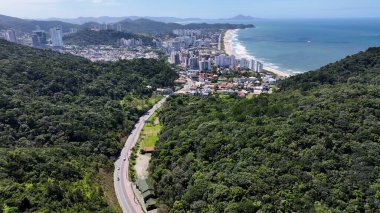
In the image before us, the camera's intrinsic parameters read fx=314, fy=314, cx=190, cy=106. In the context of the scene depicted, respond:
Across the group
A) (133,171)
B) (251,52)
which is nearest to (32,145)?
(133,171)

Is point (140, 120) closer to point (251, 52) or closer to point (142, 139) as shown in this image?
point (142, 139)

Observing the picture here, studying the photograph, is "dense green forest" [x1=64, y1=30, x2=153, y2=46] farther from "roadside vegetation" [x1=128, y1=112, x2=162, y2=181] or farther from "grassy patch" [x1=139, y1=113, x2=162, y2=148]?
"roadside vegetation" [x1=128, y1=112, x2=162, y2=181]

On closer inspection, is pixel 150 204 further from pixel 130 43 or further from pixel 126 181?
pixel 130 43

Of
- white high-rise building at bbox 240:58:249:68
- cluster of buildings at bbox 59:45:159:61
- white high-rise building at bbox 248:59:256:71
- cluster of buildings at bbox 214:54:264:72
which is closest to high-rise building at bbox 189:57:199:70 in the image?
cluster of buildings at bbox 214:54:264:72

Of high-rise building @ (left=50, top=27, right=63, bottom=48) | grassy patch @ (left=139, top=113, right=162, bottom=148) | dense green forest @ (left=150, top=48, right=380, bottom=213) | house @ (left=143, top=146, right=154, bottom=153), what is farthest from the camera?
high-rise building @ (left=50, top=27, right=63, bottom=48)

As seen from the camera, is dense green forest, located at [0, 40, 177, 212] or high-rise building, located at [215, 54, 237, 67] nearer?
dense green forest, located at [0, 40, 177, 212]

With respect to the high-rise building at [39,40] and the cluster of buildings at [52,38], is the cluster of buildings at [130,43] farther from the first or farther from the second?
the high-rise building at [39,40]
